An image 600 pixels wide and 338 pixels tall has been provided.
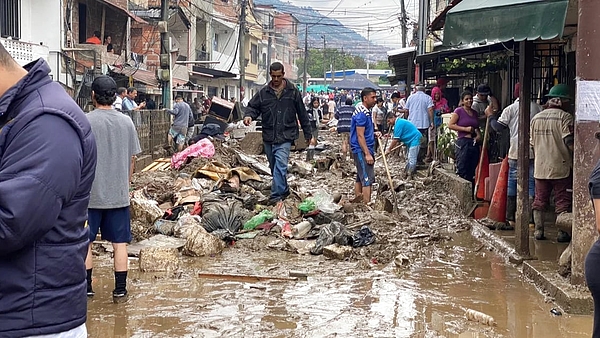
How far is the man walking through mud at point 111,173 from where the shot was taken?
5.59 m

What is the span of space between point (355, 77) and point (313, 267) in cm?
3325

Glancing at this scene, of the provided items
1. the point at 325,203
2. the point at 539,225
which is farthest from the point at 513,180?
the point at 325,203

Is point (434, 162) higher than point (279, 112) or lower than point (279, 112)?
lower

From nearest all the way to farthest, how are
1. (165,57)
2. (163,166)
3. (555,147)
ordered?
(555,147) < (163,166) < (165,57)

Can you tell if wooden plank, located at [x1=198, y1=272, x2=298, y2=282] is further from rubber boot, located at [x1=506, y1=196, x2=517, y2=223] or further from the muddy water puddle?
rubber boot, located at [x1=506, y1=196, x2=517, y2=223]

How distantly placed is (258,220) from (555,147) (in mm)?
3410

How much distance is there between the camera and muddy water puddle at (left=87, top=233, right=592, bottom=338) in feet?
16.8

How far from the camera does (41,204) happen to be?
2.10m

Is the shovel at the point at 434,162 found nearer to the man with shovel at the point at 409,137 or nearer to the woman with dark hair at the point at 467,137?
the man with shovel at the point at 409,137

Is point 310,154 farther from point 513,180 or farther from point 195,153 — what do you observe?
point 513,180

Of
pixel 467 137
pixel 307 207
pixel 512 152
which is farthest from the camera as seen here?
pixel 467 137

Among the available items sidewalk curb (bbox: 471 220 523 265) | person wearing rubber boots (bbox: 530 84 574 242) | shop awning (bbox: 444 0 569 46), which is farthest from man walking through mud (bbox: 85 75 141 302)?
person wearing rubber boots (bbox: 530 84 574 242)

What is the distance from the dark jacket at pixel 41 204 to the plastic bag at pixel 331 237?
5.46 m

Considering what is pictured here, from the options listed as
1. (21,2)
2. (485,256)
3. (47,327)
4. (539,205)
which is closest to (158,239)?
(485,256)
